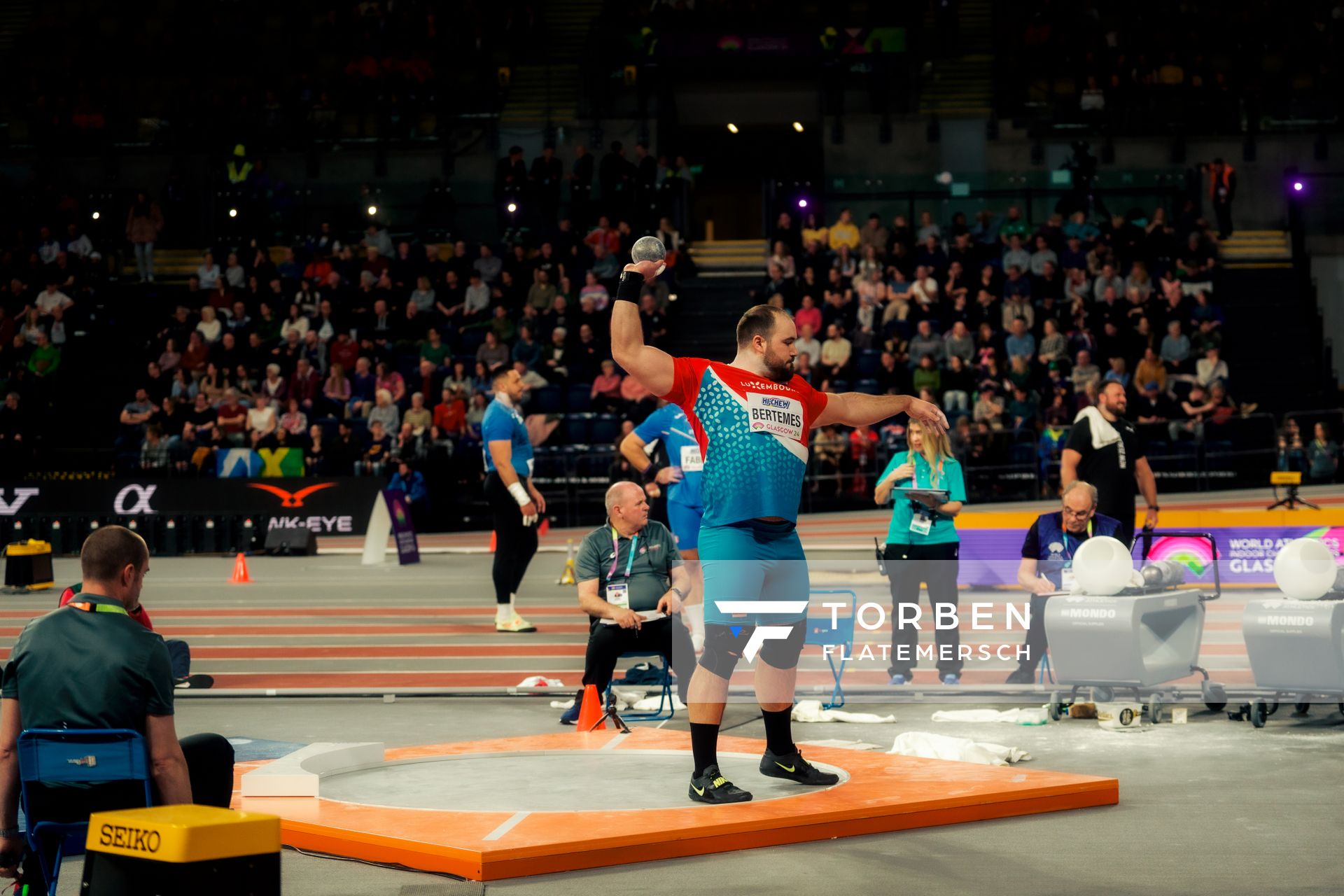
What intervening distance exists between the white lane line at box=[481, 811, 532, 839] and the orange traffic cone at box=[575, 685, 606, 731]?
6.50 ft

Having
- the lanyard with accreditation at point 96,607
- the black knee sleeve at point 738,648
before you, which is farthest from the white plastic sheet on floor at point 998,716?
the lanyard with accreditation at point 96,607

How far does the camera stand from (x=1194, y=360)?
22922 millimetres

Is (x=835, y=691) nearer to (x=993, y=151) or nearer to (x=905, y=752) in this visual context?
(x=905, y=752)

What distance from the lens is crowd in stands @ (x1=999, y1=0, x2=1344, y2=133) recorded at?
2827cm

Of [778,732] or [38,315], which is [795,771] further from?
[38,315]

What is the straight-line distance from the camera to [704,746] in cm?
667

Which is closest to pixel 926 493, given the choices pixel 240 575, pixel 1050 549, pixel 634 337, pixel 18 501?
pixel 1050 549

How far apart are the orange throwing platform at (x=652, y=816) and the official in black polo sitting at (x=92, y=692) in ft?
3.81

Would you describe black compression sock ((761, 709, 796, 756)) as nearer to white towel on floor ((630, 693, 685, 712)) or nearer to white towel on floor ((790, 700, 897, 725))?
white towel on floor ((790, 700, 897, 725))

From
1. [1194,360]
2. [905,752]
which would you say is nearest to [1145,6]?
[1194,360]

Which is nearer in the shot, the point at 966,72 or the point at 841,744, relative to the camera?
the point at 841,744

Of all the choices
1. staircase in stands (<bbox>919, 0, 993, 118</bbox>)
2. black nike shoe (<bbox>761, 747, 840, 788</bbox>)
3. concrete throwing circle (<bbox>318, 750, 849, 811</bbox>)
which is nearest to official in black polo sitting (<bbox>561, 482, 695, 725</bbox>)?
concrete throwing circle (<bbox>318, 750, 849, 811</bbox>)

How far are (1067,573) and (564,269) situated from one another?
55.9 feet

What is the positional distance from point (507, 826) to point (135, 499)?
16727 mm
